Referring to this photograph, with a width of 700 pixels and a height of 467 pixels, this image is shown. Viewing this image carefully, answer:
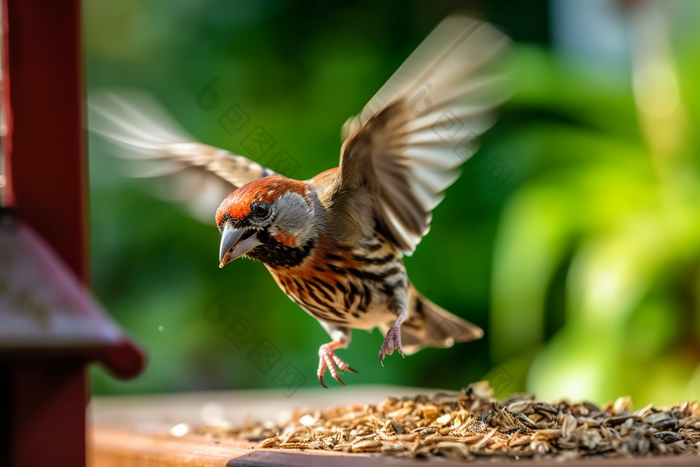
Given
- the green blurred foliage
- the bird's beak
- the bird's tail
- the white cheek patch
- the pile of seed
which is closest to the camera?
the pile of seed

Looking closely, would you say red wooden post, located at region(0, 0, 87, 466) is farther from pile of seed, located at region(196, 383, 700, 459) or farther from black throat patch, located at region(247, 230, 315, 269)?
black throat patch, located at region(247, 230, 315, 269)

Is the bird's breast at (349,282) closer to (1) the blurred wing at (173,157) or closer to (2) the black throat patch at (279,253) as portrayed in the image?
(2) the black throat patch at (279,253)

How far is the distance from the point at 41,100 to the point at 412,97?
1.02 metres

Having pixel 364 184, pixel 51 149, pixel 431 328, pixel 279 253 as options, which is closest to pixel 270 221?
pixel 279 253

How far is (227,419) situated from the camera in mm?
3516

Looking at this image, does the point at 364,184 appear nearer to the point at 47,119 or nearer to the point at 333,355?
the point at 333,355

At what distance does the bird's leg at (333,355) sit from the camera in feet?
8.66

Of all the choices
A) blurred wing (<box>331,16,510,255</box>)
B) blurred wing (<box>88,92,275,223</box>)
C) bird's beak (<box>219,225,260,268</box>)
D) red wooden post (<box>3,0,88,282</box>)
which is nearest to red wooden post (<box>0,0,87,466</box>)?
red wooden post (<box>3,0,88,282</box>)

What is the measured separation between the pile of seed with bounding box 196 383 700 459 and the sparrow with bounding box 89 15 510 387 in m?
0.21

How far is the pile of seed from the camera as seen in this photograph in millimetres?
2086

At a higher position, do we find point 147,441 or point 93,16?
point 93,16

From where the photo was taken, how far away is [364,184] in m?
2.64

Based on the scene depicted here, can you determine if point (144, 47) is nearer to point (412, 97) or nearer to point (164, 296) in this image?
point (164, 296)

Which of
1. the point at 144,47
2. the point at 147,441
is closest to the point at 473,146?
the point at 147,441
